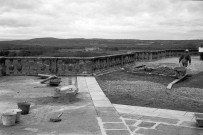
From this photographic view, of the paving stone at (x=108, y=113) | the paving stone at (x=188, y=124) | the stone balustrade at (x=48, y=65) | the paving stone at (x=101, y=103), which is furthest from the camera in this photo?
the stone balustrade at (x=48, y=65)

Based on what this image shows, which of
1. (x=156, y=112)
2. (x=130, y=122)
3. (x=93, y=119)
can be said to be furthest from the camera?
(x=156, y=112)

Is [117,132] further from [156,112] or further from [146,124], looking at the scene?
[156,112]

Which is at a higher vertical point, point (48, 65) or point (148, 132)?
point (48, 65)

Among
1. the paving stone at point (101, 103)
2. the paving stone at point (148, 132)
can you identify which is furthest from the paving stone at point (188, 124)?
the paving stone at point (101, 103)

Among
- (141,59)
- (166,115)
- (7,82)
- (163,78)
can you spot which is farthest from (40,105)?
(141,59)

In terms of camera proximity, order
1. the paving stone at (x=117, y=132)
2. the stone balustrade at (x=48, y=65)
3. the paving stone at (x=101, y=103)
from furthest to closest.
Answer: the stone balustrade at (x=48, y=65) → the paving stone at (x=101, y=103) → the paving stone at (x=117, y=132)

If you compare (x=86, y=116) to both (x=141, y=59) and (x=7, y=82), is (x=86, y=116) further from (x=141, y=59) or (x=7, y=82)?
(x=141, y=59)

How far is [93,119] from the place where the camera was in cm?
733

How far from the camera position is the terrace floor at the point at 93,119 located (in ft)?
21.2

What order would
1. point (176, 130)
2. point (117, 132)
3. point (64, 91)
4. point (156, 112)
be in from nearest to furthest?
point (117, 132) → point (176, 130) → point (156, 112) → point (64, 91)

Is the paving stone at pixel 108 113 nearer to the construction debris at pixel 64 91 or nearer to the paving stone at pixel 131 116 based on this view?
the paving stone at pixel 131 116

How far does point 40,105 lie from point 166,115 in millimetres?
3702

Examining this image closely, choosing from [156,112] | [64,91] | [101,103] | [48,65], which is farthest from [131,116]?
[48,65]

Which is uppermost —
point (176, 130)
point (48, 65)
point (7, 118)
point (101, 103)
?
point (48, 65)
